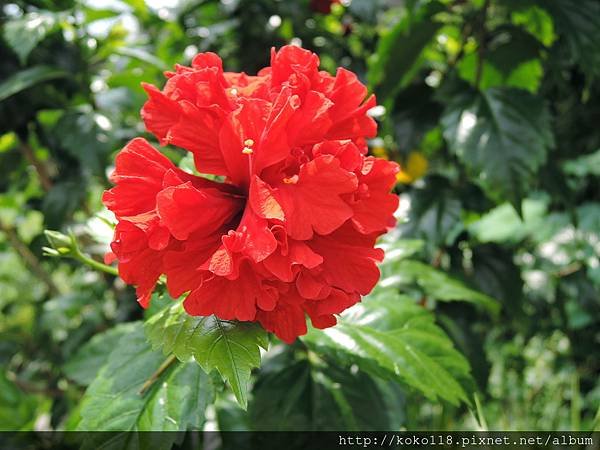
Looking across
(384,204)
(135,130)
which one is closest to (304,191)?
(384,204)

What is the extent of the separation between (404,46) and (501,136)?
0.30 meters

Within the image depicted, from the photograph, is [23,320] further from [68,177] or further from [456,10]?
[456,10]

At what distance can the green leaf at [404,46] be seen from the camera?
1218mm

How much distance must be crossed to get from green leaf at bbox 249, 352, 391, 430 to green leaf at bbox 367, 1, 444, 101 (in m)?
0.65

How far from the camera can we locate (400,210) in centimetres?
125

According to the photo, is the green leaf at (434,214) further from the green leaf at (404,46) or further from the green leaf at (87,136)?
the green leaf at (87,136)

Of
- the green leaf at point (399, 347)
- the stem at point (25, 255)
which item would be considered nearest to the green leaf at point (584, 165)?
the green leaf at point (399, 347)

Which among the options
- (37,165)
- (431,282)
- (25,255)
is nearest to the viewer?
(431,282)

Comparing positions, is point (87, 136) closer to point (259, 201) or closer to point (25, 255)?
point (25, 255)

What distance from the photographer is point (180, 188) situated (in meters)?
0.59

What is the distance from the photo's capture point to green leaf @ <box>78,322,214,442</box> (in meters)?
0.72

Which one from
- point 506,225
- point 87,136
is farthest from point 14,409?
point 506,225

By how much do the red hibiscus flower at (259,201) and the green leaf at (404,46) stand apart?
1.89 ft

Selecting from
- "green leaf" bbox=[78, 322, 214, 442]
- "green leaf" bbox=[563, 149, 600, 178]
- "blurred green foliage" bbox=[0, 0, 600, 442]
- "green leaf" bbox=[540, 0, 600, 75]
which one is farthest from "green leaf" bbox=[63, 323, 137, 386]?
"green leaf" bbox=[563, 149, 600, 178]
